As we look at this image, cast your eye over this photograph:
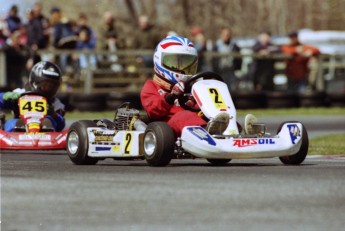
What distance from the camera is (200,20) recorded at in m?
32.2

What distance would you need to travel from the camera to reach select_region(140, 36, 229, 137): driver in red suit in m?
9.96

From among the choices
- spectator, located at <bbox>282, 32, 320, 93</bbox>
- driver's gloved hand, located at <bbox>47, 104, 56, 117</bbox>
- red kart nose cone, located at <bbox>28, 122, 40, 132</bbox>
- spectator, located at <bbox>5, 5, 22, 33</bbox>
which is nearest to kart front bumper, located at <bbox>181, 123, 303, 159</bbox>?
red kart nose cone, located at <bbox>28, 122, 40, 132</bbox>

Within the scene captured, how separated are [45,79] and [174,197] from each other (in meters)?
6.65

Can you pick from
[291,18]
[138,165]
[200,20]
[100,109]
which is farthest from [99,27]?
[138,165]

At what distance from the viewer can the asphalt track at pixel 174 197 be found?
6500 millimetres

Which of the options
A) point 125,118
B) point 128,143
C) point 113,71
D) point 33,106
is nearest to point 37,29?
point 113,71

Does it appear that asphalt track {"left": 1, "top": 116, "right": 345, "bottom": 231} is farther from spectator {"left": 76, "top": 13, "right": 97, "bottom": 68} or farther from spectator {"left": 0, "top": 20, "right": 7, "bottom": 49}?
spectator {"left": 76, "top": 13, "right": 97, "bottom": 68}

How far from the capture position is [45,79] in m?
13.9

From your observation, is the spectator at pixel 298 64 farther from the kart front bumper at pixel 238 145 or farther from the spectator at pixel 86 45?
→ the kart front bumper at pixel 238 145

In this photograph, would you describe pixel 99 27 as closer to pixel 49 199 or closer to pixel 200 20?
pixel 200 20

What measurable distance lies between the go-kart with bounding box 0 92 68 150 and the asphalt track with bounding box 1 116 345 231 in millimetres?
2449

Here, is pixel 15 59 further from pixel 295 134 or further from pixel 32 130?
pixel 295 134

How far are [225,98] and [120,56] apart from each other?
13.5 metres

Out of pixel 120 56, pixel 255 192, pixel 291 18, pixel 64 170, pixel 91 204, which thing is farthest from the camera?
pixel 291 18
